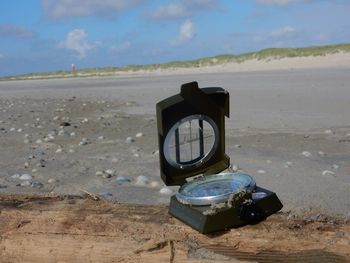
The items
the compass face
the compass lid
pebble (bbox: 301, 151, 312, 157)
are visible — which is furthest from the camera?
pebble (bbox: 301, 151, 312, 157)

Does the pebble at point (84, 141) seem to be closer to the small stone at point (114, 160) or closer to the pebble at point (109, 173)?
the small stone at point (114, 160)

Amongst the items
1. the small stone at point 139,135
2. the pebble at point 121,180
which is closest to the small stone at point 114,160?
the pebble at point 121,180

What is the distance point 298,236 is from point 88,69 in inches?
2196

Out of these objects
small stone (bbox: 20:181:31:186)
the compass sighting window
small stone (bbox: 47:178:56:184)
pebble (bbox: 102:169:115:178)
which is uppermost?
the compass sighting window

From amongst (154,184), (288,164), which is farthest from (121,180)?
(288,164)

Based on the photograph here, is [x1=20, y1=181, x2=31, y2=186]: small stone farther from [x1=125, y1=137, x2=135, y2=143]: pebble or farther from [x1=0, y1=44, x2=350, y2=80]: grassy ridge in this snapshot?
[x1=0, y1=44, x2=350, y2=80]: grassy ridge

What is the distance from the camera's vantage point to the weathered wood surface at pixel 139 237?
1751 mm

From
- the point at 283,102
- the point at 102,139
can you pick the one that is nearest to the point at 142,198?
the point at 102,139

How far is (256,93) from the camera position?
1395 centimetres

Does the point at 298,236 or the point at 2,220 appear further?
the point at 2,220

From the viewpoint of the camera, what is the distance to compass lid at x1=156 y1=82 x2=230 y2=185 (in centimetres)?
188

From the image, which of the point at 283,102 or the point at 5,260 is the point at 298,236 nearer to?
the point at 5,260

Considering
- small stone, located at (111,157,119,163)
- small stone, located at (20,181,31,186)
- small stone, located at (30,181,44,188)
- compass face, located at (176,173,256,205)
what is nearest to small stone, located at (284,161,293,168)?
small stone, located at (111,157,119,163)

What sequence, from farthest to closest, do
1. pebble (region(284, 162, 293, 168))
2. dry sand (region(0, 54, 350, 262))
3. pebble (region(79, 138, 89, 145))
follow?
pebble (region(79, 138, 89, 145)) → pebble (region(284, 162, 293, 168)) → dry sand (region(0, 54, 350, 262))
